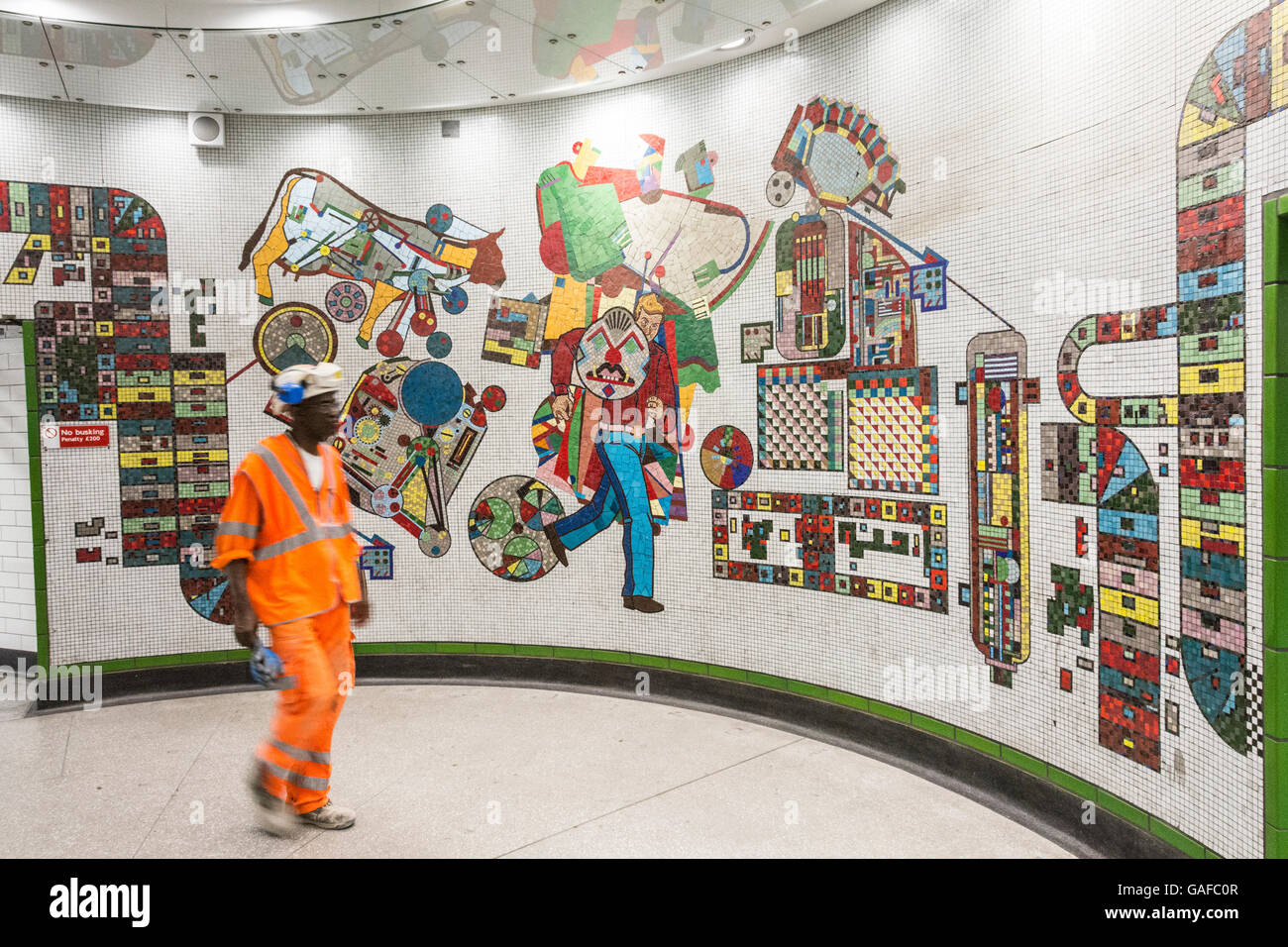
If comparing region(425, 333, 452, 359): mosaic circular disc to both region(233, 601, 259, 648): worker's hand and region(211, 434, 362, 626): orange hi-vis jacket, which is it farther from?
region(233, 601, 259, 648): worker's hand

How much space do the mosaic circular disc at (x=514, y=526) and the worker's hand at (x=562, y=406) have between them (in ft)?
1.30

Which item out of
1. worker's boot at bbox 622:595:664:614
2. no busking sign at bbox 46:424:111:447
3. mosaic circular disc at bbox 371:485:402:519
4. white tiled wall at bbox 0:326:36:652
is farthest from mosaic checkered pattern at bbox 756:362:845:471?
white tiled wall at bbox 0:326:36:652

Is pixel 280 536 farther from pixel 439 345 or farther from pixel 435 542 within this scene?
pixel 439 345

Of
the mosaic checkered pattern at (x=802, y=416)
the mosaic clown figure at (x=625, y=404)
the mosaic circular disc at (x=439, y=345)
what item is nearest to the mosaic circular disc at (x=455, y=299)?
the mosaic circular disc at (x=439, y=345)

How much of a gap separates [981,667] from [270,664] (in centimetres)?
254

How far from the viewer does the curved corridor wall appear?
2.40m

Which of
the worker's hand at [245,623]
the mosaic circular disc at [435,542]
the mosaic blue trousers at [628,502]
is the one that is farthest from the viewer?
the mosaic circular disc at [435,542]

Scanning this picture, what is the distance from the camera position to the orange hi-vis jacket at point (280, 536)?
258 cm

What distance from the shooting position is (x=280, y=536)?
2.64 metres

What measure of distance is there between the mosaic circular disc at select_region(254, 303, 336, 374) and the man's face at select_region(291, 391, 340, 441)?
6.71 feet

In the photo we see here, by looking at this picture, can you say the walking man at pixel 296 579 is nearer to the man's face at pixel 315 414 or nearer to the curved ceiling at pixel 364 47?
the man's face at pixel 315 414

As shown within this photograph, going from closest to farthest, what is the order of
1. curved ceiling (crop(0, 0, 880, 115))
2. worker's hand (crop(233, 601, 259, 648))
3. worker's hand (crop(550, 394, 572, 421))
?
worker's hand (crop(233, 601, 259, 648)), curved ceiling (crop(0, 0, 880, 115)), worker's hand (crop(550, 394, 572, 421))

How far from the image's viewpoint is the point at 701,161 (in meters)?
4.05

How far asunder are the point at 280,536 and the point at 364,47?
97.6 inches
